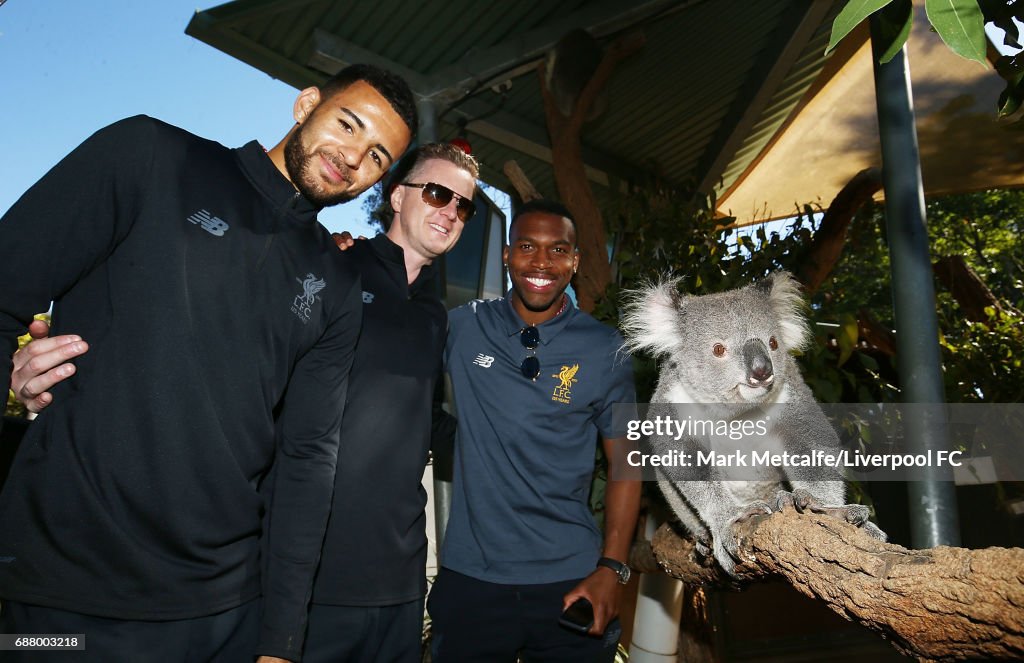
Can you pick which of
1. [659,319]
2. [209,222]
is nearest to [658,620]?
[659,319]

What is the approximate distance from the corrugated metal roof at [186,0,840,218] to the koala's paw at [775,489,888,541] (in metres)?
3.37

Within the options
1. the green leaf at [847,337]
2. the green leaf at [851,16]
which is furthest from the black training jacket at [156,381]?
the green leaf at [847,337]

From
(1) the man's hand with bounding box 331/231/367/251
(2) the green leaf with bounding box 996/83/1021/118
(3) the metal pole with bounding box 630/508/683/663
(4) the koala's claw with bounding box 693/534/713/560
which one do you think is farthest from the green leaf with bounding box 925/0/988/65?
(3) the metal pole with bounding box 630/508/683/663

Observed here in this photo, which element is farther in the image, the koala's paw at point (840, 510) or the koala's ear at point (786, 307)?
the koala's ear at point (786, 307)

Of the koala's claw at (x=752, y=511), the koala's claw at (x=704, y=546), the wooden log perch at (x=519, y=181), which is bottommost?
the koala's claw at (x=704, y=546)

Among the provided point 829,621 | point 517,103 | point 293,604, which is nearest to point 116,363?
point 293,604

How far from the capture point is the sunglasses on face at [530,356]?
2.18m

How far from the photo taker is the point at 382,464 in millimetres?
1834

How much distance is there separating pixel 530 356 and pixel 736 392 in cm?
77

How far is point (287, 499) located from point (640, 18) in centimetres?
386

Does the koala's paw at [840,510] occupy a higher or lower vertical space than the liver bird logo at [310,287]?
lower

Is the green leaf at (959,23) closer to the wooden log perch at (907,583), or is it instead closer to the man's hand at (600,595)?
the wooden log perch at (907,583)

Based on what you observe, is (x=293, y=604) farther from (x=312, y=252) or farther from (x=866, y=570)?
(x=866, y=570)

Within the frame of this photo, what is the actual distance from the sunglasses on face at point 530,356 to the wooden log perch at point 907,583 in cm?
88
